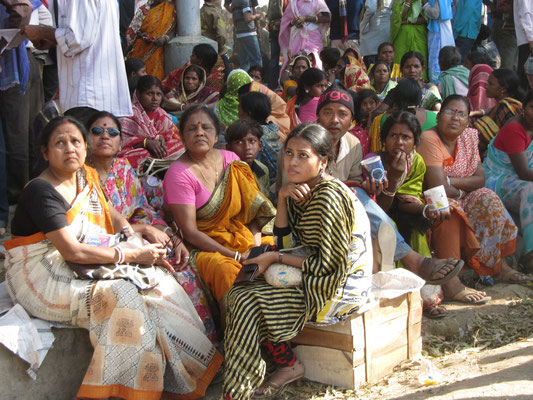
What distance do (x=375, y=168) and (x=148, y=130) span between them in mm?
2243

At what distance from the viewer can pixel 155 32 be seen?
8.06 m

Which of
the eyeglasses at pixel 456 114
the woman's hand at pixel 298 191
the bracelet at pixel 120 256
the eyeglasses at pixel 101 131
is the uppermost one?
the eyeglasses at pixel 101 131

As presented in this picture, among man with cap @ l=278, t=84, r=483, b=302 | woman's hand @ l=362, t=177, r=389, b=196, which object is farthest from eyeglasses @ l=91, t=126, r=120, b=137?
woman's hand @ l=362, t=177, r=389, b=196

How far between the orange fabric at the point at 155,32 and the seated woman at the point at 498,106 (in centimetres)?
414

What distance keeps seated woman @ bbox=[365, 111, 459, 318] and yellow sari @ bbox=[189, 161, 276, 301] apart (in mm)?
1012

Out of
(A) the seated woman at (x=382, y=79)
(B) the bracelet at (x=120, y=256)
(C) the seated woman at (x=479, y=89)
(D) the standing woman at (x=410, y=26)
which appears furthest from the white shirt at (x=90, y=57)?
(D) the standing woman at (x=410, y=26)

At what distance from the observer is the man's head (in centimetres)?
463

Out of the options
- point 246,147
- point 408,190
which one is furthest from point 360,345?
point 246,147

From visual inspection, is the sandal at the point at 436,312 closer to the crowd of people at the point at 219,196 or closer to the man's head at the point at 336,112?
the crowd of people at the point at 219,196

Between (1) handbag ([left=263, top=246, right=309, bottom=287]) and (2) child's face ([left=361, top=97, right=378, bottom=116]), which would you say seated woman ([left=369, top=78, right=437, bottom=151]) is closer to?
(2) child's face ([left=361, top=97, right=378, bottom=116])

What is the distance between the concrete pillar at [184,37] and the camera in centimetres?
795

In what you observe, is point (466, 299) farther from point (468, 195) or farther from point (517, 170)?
point (517, 170)

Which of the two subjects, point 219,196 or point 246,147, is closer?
point 219,196

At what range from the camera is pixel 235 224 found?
435 centimetres
